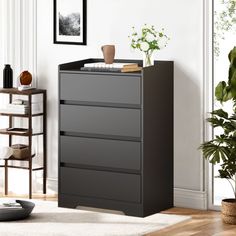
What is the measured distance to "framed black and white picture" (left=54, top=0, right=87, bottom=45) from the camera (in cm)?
707

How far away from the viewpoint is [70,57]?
23.6 feet

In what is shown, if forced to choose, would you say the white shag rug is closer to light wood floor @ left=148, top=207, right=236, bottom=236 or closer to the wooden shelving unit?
light wood floor @ left=148, top=207, right=236, bottom=236

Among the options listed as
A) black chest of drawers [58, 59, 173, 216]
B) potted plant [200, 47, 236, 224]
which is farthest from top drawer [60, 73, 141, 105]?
potted plant [200, 47, 236, 224]

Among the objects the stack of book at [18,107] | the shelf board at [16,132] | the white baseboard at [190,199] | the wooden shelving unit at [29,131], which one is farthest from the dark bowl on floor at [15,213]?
the white baseboard at [190,199]

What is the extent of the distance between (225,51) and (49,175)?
77.2 inches

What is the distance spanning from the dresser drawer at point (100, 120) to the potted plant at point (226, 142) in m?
0.55

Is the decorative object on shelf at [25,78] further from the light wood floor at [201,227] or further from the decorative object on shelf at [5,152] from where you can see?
the light wood floor at [201,227]

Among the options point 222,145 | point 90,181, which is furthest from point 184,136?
point 90,181

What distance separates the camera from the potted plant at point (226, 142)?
6113 mm

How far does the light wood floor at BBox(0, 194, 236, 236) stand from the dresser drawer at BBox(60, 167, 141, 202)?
0.41 metres

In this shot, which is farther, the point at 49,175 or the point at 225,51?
the point at 49,175

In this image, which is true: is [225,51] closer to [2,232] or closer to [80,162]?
[80,162]

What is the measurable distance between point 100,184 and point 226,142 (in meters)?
1.06

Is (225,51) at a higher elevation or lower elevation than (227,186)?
higher
